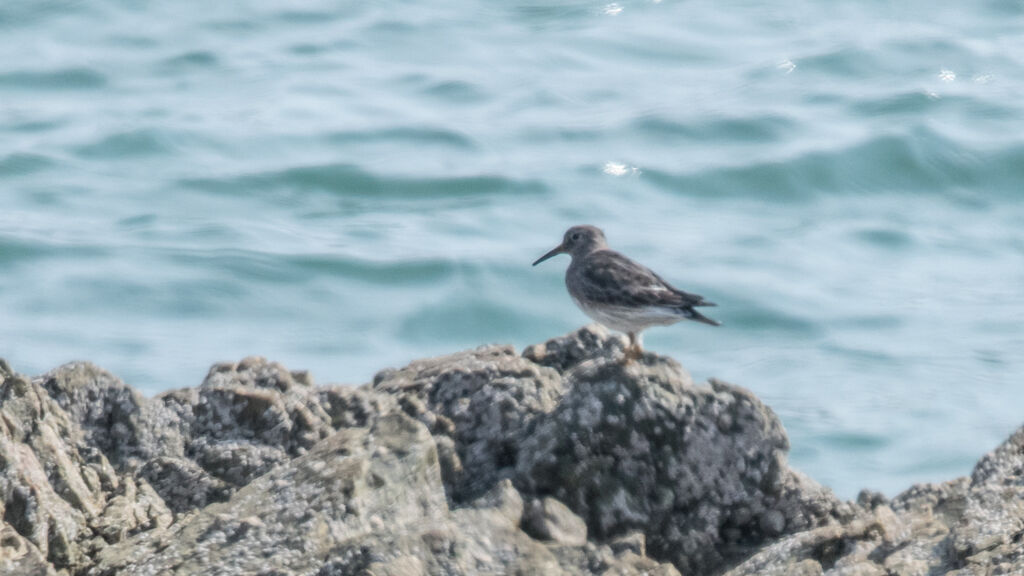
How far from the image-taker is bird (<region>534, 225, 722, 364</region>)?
7.62 meters

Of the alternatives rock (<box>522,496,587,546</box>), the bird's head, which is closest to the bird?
the bird's head

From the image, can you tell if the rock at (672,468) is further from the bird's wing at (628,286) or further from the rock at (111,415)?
the bird's wing at (628,286)

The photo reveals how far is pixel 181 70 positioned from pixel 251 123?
247 centimetres

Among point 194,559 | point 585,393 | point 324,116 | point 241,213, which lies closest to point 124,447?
point 194,559

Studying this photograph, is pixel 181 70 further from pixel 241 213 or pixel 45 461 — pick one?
pixel 45 461

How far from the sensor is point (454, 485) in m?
5.89

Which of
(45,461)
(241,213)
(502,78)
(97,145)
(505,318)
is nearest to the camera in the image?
(45,461)

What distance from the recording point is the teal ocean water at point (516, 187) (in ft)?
53.9

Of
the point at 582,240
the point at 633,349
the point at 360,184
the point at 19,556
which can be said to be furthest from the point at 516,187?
the point at 19,556

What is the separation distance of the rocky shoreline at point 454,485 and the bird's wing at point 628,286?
1.03 m

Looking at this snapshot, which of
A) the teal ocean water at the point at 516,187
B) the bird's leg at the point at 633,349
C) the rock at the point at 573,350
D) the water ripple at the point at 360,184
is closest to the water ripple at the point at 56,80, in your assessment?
the teal ocean water at the point at 516,187

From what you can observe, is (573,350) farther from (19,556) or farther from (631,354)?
(19,556)

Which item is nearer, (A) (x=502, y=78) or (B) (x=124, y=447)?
(B) (x=124, y=447)

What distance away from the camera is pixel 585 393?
19.4ft
